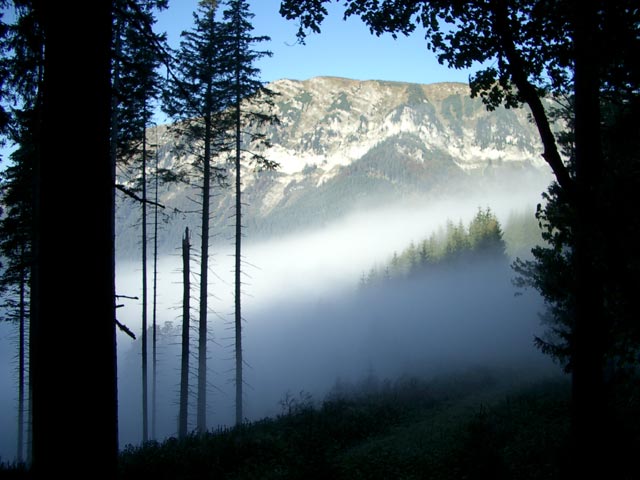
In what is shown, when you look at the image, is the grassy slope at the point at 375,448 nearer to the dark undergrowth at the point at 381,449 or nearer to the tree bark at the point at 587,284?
the dark undergrowth at the point at 381,449

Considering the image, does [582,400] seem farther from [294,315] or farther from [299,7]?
[294,315]

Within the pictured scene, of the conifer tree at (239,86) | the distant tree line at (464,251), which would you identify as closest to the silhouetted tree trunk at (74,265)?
the conifer tree at (239,86)

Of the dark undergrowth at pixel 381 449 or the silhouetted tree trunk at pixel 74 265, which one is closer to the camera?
the silhouetted tree trunk at pixel 74 265

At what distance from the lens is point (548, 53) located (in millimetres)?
5141

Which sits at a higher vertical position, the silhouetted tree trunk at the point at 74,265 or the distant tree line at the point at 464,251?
the silhouetted tree trunk at the point at 74,265

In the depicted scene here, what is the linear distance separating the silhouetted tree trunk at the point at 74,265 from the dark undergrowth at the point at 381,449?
511 centimetres

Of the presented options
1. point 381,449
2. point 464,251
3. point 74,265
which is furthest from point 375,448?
point 464,251

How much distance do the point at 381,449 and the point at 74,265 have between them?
338 inches

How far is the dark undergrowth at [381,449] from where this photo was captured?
23.3ft

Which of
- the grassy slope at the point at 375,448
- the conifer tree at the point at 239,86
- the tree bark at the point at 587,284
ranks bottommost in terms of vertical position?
the grassy slope at the point at 375,448

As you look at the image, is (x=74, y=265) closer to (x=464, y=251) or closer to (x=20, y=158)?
(x=20, y=158)

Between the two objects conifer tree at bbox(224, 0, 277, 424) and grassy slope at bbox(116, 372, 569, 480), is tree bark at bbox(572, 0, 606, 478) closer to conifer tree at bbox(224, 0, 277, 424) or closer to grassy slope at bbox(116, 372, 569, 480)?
grassy slope at bbox(116, 372, 569, 480)

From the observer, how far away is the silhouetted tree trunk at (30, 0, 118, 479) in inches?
99.1

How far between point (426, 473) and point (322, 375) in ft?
192
